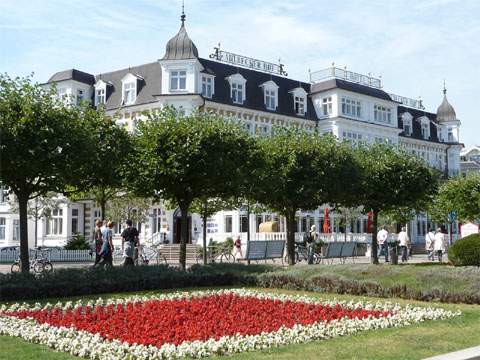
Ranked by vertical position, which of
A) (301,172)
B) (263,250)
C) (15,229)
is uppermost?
(301,172)

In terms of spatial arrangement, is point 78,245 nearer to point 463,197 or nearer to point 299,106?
point 299,106

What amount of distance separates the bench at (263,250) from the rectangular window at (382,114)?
101 feet

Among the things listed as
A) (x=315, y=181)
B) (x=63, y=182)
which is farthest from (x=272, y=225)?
(x=63, y=182)

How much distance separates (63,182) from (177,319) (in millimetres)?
10647

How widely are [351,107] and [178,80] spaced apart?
16.7m

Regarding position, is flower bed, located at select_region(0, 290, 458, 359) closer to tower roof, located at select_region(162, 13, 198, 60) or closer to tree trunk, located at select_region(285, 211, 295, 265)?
tree trunk, located at select_region(285, 211, 295, 265)

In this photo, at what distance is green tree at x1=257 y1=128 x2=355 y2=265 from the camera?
26.8 m

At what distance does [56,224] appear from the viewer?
50906 mm

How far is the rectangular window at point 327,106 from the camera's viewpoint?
53.1m

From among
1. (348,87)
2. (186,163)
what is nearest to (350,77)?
(348,87)

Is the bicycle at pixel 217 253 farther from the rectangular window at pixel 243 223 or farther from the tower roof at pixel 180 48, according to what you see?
the tower roof at pixel 180 48

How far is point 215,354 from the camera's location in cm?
866

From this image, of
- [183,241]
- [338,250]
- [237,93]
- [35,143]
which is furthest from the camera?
[237,93]

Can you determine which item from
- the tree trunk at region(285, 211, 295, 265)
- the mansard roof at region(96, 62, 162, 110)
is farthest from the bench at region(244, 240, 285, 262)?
the mansard roof at region(96, 62, 162, 110)
